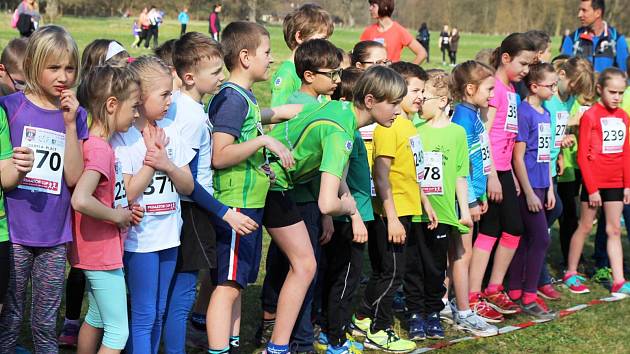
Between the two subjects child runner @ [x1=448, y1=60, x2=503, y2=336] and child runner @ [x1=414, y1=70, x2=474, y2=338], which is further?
child runner @ [x1=448, y1=60, x2=503, y2=336]

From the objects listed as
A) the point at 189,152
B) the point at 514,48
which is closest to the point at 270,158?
the point at 189,152

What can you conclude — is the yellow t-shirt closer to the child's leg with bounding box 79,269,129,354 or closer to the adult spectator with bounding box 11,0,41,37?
the child's leg with bounding box 79,269,129,354

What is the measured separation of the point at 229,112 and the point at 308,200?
0.90 m

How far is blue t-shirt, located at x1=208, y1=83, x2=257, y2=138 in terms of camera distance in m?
4.12

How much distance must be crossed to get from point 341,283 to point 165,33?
36.7 metres

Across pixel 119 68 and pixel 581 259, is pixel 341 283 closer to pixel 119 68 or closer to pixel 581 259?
pixel 119 68

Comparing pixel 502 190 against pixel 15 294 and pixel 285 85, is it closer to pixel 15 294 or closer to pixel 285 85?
pixel 285 85

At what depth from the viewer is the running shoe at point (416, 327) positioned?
17.8 feet

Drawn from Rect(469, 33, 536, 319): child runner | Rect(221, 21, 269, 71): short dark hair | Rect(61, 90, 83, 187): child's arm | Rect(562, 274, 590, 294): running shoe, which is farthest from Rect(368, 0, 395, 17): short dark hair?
Rect(61, 90, 83, 187): child's arm

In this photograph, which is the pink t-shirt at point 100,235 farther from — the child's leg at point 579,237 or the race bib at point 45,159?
the child's leg at point 579,237

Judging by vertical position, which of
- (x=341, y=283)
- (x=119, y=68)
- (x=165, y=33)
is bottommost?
(x=341, y=283)

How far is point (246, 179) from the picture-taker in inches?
169

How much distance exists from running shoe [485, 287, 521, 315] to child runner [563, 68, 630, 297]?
3.13ft

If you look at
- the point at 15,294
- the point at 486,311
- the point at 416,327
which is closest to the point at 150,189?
the point at 15,294
